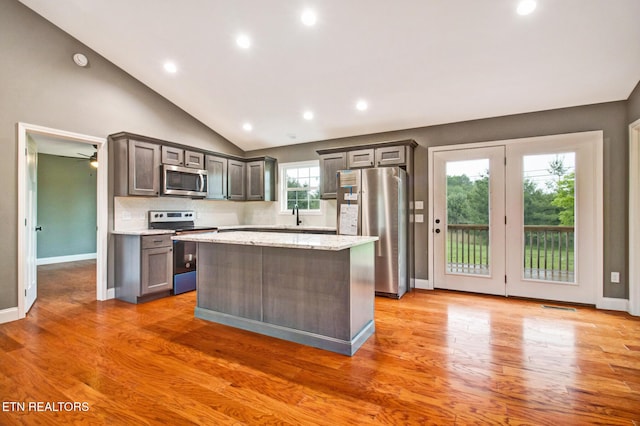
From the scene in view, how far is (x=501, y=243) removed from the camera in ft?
13.5

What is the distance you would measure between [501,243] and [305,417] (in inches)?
141

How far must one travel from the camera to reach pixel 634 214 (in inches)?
133

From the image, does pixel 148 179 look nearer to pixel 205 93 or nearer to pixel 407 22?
pixel 205 93

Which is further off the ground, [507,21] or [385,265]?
[507,21]

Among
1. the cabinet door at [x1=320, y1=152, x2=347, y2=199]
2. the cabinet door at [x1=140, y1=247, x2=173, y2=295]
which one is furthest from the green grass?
the cabinet door at [x1=140, y1=247, x2=173, y2=295]

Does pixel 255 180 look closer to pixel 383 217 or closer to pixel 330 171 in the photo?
pixel 330 171

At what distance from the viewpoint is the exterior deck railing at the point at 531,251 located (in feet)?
12.6

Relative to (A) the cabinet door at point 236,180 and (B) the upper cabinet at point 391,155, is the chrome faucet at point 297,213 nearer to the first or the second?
(A) the cabinet door at point 236,180

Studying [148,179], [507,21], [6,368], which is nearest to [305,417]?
[6,368]

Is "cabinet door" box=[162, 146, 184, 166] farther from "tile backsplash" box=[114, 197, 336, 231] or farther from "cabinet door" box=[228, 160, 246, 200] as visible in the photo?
"cabinet door" box=[228, 160, 246, 200]

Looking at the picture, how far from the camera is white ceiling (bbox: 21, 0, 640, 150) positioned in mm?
2764

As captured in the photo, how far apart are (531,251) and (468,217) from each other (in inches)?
34.0

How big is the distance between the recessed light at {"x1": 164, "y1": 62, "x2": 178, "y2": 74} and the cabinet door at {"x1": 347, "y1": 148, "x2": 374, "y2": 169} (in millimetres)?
2686

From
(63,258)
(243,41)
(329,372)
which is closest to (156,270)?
(329,372)
